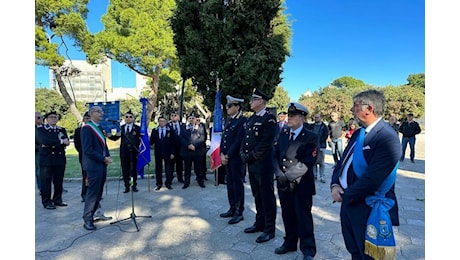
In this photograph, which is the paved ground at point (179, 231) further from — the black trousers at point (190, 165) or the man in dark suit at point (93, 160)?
the black trousers at point (190, 165)

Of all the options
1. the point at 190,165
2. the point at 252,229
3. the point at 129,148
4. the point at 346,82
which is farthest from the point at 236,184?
the point at 346,82

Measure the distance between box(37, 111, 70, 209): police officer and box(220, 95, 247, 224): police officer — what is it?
345cm

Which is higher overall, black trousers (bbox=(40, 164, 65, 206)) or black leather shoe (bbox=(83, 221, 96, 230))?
black trousers (bbox=(40, 164, 65, 206))

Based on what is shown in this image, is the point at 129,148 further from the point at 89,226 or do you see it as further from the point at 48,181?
the point at 89,226

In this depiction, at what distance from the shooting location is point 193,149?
290 inches

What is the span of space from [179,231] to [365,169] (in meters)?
3.19

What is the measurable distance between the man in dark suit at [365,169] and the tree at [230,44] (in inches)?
248

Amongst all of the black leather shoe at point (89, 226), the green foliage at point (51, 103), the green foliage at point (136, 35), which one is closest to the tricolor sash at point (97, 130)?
the black leather shoe at point (89, 226)

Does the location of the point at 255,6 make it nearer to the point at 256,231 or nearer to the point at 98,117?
the point at 98,117

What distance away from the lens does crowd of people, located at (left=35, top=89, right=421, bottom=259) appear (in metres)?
2.16

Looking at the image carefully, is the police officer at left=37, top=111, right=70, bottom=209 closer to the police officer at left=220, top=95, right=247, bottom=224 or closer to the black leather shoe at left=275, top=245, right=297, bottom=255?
the police officer at left=220, top=95, right=247, bottom=224

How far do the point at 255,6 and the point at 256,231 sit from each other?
21.7 feet

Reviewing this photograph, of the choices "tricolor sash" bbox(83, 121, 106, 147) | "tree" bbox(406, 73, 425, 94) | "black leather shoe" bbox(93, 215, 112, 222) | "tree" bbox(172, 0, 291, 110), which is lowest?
"black leather shoe" bbox(93, 215, 112, 222)

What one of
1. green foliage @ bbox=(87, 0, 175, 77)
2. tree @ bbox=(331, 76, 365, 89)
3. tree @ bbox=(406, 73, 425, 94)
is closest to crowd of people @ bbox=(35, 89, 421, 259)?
green foliage @ bbox=(87, 0, 175, 77)
